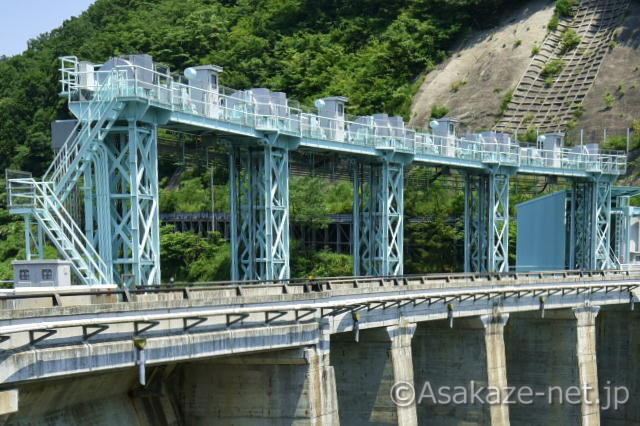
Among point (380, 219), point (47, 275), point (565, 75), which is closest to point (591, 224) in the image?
point (380, 219)

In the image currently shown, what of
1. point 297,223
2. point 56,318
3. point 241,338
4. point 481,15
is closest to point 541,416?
point 241,338

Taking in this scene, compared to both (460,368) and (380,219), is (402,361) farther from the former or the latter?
(380,219)

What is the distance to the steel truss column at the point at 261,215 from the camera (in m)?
44.6

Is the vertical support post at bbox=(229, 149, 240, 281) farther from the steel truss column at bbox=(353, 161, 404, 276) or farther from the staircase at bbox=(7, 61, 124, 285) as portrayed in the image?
A: the staircase at bbox=(7, 61, 124, 285)

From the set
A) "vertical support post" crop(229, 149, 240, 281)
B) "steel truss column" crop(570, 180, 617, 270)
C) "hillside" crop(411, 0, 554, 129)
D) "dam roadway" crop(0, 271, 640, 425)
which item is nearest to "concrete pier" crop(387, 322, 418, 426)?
"dam roadway" crop(0, 271, 640, 425)

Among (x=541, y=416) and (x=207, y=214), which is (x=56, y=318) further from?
(x=207, y=214)

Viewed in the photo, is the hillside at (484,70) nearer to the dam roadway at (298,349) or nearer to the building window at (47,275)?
the dam roadway at (298,349)

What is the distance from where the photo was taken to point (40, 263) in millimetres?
29828

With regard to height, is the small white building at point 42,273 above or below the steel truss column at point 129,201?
below

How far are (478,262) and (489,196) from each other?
4914mm

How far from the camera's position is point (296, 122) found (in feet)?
150

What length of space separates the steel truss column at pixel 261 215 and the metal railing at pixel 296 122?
2.08 metres

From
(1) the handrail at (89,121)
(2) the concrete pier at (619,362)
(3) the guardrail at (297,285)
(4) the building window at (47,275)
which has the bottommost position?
(2) the concrete pier at (619,362)

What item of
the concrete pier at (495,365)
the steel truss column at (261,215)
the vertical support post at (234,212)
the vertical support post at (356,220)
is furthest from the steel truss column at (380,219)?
the concrete pier at (495,365)
